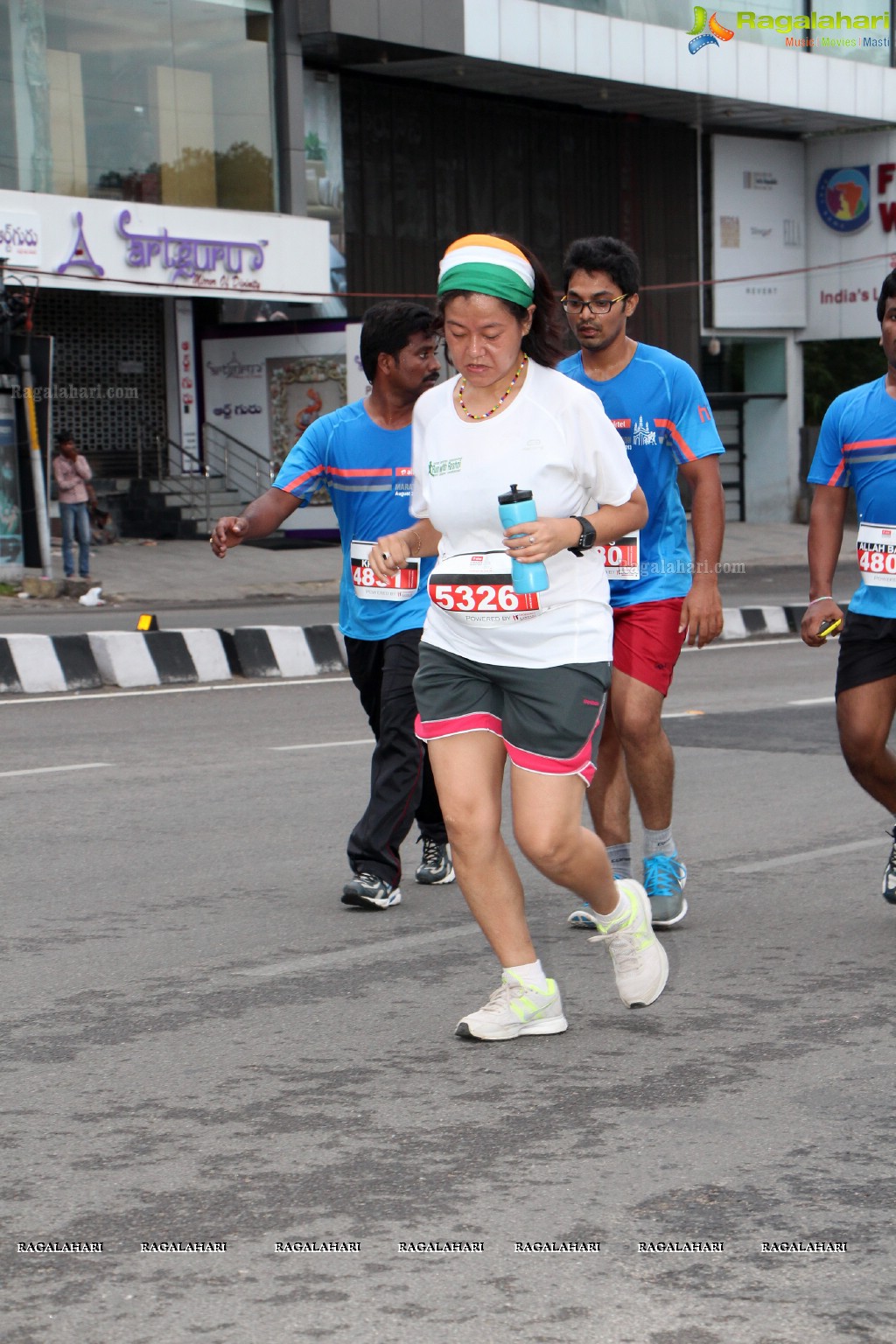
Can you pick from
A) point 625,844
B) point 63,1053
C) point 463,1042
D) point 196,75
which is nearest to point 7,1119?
Result: point 63,1053

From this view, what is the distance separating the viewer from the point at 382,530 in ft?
21.3

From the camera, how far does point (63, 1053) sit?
4574mm

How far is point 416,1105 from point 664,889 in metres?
2.03

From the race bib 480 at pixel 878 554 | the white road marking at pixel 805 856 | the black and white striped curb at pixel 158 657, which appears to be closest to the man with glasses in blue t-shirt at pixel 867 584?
the race bib 480 at pixel 878 554

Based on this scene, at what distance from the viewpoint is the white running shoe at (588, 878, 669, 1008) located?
4.75m

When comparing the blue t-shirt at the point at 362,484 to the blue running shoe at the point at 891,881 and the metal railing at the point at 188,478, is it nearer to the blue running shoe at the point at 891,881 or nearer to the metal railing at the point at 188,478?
the blue running shoe at the point at 891,881

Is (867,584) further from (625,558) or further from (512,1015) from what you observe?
(512,1015)

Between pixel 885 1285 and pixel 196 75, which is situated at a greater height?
pixel 196 75

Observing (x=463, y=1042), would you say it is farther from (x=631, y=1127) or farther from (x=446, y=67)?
(x=446, y=67)

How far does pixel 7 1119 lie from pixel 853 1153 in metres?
1.71

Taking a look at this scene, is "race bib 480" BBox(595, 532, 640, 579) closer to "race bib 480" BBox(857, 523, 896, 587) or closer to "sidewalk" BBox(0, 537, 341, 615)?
"race bib 480" BBox(857, 523, 896, 587)

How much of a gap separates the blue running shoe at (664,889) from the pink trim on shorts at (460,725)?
161 centimetres

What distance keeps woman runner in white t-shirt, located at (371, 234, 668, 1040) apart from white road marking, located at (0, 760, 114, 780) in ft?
17.0

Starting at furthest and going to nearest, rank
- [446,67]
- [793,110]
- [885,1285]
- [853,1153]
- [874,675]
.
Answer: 1. [793,110]
2. [446,67]
3. [874,675]
4. [853,1153]
5. [885,1285]
